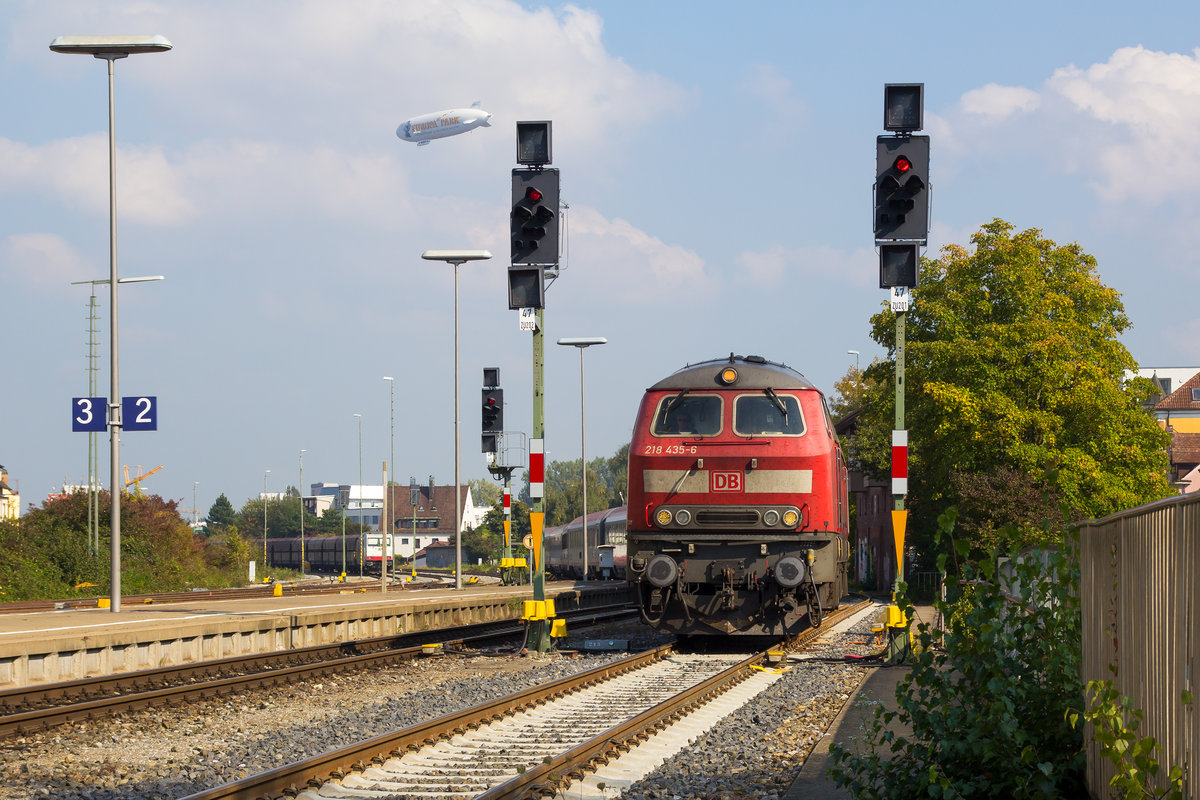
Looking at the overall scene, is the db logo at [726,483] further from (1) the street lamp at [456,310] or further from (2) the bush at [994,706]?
(1) the street lamp at [456,310]

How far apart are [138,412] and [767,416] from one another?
9821mm

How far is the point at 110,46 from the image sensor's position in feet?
60.1

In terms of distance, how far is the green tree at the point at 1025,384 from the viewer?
35.4 meters

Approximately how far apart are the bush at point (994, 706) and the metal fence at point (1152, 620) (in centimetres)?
32

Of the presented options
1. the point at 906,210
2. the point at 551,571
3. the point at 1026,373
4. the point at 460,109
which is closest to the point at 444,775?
the point at 906,210

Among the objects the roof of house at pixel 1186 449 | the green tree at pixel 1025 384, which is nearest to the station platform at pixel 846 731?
the green tree at pixel 1025 384

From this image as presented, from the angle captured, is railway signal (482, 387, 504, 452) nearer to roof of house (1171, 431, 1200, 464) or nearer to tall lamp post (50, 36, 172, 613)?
→ tall lamp post (50, 36, 172, 613)

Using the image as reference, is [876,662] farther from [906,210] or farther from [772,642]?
[906,210]

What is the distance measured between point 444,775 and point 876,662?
27.9ft

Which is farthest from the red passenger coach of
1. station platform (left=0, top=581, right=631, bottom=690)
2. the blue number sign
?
the blue number sign

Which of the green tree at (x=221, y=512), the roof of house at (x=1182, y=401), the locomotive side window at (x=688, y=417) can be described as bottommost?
the green tree at (x=221, y=512)

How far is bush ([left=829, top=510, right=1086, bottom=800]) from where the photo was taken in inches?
232

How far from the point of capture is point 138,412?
19.1m

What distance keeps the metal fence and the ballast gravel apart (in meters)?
2.45
